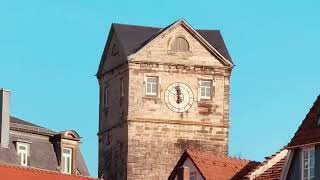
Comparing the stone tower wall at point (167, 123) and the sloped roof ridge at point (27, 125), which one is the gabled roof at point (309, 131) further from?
the stone tower wall at point (167, 123)

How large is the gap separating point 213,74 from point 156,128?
5579 mm

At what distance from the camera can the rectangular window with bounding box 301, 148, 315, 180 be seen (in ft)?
203

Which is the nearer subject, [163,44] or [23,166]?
[23,166]

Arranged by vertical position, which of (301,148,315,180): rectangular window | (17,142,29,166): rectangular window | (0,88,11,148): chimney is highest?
(0,88,11,148): chimney

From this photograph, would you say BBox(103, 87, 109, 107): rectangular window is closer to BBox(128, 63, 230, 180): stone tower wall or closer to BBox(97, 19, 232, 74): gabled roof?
BBox(97, 19, 232, 74): gabled roof

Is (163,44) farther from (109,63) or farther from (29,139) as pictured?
(29,139)

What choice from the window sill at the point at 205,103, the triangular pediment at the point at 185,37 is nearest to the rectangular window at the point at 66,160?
the triangular pediment at the point at 185,37

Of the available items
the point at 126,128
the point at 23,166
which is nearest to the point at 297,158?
the point at 23,166

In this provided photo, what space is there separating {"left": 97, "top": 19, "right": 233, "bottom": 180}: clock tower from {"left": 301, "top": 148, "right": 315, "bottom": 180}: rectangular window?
4648 centimetres

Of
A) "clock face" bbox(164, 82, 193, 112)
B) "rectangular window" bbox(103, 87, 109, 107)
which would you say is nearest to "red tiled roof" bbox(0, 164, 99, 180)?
"clock face" bbox(164, 82, 193, 112)

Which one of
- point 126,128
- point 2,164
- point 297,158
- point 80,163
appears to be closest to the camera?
point 297,158

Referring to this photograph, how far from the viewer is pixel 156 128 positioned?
11000 centimetres

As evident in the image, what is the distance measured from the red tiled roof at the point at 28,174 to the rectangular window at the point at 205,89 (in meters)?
39.5

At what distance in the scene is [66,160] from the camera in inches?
2923
